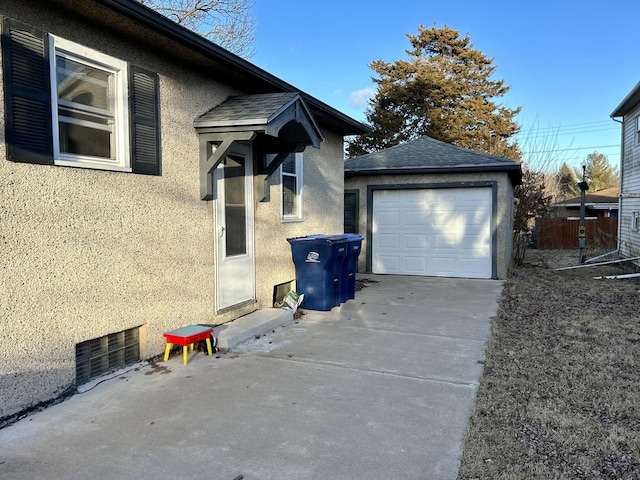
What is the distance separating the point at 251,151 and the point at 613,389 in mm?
5053

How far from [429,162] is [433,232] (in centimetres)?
176

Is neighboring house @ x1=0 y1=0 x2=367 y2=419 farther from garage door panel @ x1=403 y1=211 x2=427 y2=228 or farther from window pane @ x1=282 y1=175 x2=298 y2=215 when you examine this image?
garage door panel @ x1=403 y1=211 x2=427 y2=228

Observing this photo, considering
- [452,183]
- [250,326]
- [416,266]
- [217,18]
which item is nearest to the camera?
[250,326]

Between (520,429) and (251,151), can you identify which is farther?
(251,151)

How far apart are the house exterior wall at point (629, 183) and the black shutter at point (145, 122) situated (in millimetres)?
14287

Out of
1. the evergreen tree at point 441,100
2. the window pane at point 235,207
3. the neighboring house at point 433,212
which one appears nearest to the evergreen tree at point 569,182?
the evergreen tree at point 441,100

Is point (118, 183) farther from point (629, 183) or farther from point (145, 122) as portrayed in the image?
point (629, 183)

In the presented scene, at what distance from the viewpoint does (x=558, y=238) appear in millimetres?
23031

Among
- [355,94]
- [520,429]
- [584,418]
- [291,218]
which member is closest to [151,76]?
[291,218]

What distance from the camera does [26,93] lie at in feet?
11.7

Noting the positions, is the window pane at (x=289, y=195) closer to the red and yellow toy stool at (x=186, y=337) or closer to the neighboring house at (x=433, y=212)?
the red and yellow toy stool at (x=186, y=337)

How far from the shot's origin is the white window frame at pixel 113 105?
12.5ft

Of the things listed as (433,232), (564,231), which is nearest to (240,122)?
(433,232)

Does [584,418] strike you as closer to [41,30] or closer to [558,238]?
[41,30]
